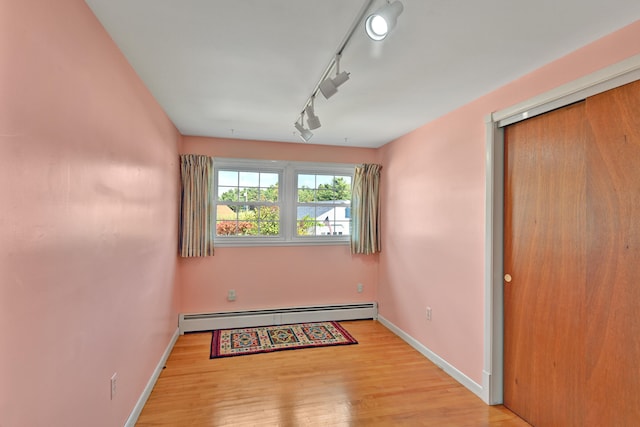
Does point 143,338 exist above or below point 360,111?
below

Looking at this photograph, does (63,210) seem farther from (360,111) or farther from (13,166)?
(360,111)

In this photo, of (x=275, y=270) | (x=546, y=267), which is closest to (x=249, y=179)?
(x=275, y=270)

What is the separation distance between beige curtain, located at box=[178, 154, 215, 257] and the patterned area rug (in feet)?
3.38

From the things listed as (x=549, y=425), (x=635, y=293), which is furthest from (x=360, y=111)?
(x=549, y=425)

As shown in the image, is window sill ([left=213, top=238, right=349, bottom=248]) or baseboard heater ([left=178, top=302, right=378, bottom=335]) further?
window sill ([left=213, top=238, right=349, bottom=248])

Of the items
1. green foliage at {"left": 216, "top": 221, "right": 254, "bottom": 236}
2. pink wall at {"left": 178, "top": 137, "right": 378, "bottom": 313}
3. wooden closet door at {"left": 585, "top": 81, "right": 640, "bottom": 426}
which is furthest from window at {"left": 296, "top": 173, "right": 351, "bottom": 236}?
wooden closet door at {"left": 585, "top": 81, "right": 640, "bottom": 426}

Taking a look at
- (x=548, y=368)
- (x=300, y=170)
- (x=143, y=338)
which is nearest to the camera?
(x=548, y=368)

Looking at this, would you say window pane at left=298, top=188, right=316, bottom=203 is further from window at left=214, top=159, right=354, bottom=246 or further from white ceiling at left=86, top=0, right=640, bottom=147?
white ceiling at left=86, top=0, right=640, bottom=147

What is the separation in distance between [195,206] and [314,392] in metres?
2.42

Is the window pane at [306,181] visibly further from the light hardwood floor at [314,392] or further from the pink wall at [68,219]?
the pink wall at [68,219]

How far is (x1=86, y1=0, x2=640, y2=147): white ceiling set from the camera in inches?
57.7

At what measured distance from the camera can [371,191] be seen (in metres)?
4.26

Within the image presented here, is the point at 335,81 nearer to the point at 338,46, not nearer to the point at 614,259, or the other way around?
the point at 338,46

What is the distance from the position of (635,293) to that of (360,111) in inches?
87.8
